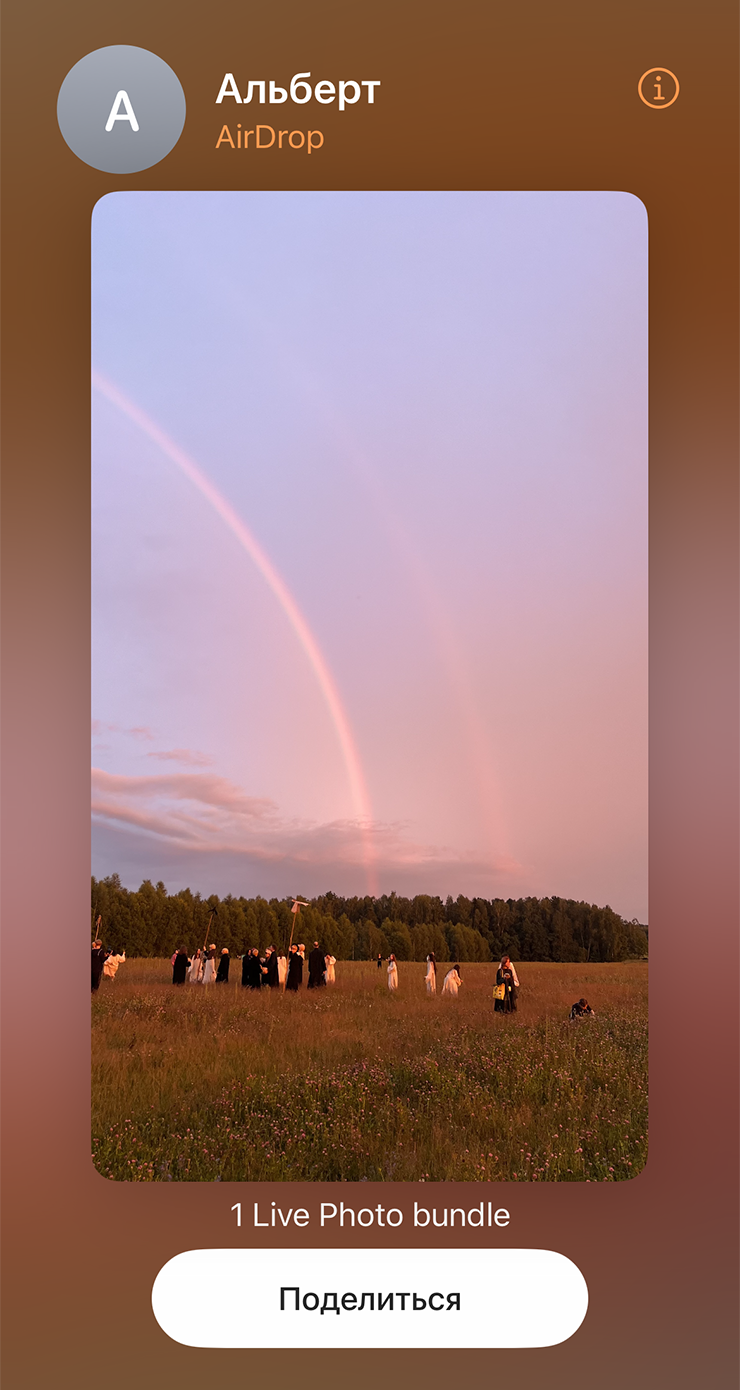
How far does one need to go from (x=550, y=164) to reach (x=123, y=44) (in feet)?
10.6

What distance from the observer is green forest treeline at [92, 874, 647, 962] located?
213 inches

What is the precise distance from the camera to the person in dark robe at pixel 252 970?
6.25m

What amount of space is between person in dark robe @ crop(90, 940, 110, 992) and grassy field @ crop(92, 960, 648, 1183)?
0.07 meters

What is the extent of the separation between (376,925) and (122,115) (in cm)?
678

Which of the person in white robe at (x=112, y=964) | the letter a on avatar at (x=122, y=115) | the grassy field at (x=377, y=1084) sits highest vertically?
the letter a on avatar at (x=122, y=115)

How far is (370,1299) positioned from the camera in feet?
14.4

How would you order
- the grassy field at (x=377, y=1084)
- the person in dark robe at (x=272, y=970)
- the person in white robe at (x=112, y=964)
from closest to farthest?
the grassy field at (x=377, y=1084), the person in white robe at (x=112, y=964), the person in dark robe at (x=272, y=970)

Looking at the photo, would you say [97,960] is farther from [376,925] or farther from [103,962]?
[376,925]

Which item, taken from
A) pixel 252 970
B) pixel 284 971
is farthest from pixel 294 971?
pixel 252 970

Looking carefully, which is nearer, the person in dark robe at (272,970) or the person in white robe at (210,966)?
the person in white robe at (210,966)

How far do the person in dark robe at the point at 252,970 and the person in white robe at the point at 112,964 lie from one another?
46.9 inches

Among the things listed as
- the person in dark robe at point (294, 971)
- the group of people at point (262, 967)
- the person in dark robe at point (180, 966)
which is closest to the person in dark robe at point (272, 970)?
the group of people at point (262, 967)

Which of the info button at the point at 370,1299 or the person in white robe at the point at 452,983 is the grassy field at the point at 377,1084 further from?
the info button at the point at 370,1299

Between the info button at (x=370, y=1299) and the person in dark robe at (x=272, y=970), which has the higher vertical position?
the person in dark robe at (x=272, y=970)
